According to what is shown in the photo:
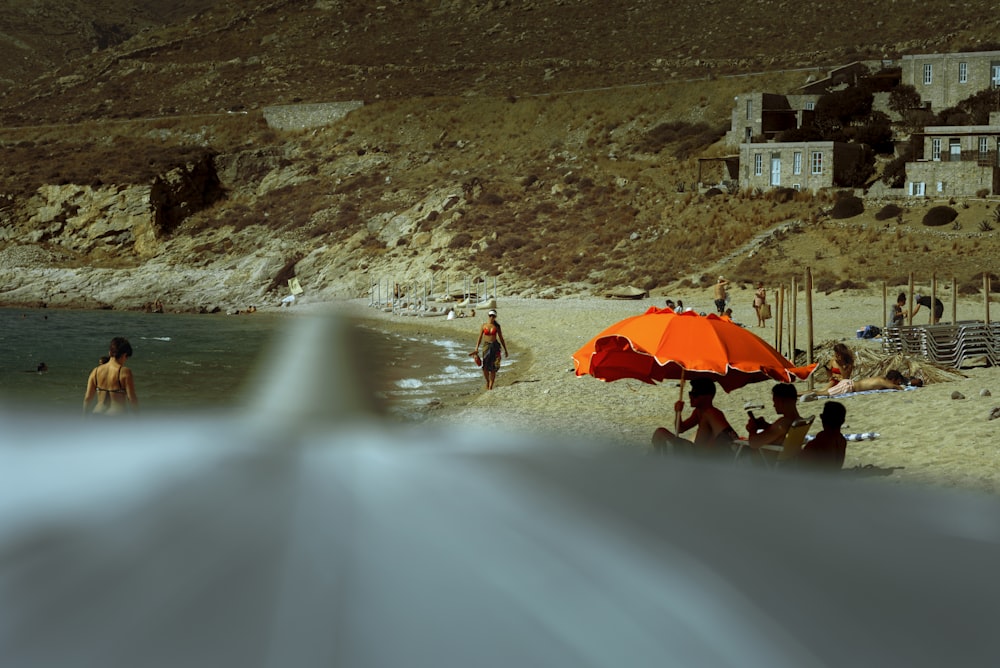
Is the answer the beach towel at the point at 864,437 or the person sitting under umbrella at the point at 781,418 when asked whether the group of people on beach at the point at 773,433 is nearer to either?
the person sitting under umbrella at the point at 781,418

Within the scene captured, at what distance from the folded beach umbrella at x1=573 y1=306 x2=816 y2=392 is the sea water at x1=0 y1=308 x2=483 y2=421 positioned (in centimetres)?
213

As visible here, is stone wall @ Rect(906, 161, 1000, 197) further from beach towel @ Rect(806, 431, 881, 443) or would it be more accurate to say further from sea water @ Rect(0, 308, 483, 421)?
beach towel @ Rect(806, 431, 881, 443)

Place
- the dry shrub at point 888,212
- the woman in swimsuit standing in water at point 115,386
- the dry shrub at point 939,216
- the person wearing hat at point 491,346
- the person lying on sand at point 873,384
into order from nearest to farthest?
the woman in swimsuit standing in water at point 115,386, the person lying on sand at point 873,384, the person wearing hat at point 491,346, the dry shrub at point 939,216, the dry shrub at point 888,212

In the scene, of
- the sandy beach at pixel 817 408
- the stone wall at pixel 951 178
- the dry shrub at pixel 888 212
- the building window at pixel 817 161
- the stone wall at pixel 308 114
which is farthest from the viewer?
the stone wall at pixel 308 114

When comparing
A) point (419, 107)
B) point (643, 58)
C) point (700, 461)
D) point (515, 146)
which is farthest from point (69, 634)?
point (643, 58)

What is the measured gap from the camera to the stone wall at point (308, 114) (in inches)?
2756

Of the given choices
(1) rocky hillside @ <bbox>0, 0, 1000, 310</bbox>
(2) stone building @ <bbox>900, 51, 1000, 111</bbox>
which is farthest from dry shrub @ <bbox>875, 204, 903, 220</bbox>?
(2) stone building @ <bbox>900, 51, 1000, 111</bbox>

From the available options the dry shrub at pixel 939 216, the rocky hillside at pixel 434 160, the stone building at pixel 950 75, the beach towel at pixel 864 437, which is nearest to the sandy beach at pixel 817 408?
the beach towel at pixel 864 437

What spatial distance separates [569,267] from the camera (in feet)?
142

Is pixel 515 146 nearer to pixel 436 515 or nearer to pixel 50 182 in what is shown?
pixel 50 182

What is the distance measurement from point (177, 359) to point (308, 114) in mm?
45037

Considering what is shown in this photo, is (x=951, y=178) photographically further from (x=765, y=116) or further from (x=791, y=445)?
(x=791, y=445)

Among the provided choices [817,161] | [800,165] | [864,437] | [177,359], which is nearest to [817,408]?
[864,437]

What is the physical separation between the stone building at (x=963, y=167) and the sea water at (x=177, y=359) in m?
20.3
